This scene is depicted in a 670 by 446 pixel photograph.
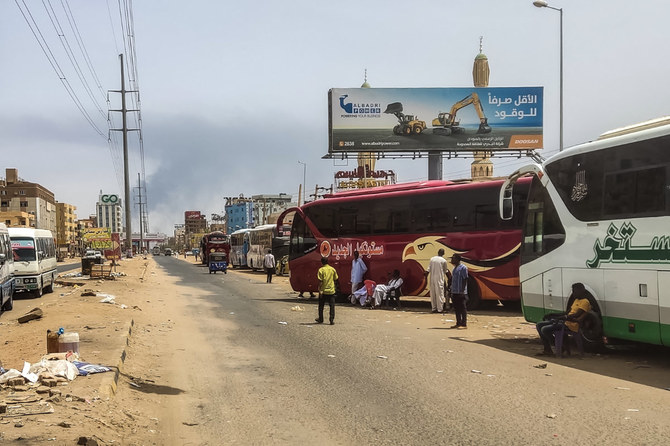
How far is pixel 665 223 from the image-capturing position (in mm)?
9562

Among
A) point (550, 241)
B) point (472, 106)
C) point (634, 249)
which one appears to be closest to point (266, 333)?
point (550, 241)

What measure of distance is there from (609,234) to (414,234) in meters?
10.2

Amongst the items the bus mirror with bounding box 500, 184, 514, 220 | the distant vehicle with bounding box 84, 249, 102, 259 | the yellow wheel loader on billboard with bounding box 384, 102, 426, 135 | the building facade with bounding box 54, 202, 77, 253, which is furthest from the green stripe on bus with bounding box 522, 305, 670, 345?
the building facade with bounding box 54, 202, 77, 253

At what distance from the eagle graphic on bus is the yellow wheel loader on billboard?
2494 cm

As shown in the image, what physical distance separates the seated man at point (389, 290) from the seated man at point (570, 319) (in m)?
9.32

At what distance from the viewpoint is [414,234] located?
68.0ft

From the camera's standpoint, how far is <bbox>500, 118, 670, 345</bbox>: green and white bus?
9.74 metres

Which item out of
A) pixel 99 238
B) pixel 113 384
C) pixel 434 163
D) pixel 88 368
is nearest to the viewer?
pixel 113 384

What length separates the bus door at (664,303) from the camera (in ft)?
31.1

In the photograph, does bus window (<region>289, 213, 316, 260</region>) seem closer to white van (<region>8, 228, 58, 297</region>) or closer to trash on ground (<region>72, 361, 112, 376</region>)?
white van (<region>8, 228, 58, 297</region>)

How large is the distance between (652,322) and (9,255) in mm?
18644

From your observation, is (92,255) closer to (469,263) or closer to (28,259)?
(28,259)

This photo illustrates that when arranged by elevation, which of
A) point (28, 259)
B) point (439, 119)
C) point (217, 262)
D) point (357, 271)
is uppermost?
point (439, 119)

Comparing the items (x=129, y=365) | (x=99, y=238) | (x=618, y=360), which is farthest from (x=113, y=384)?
(x=99, y=238)
